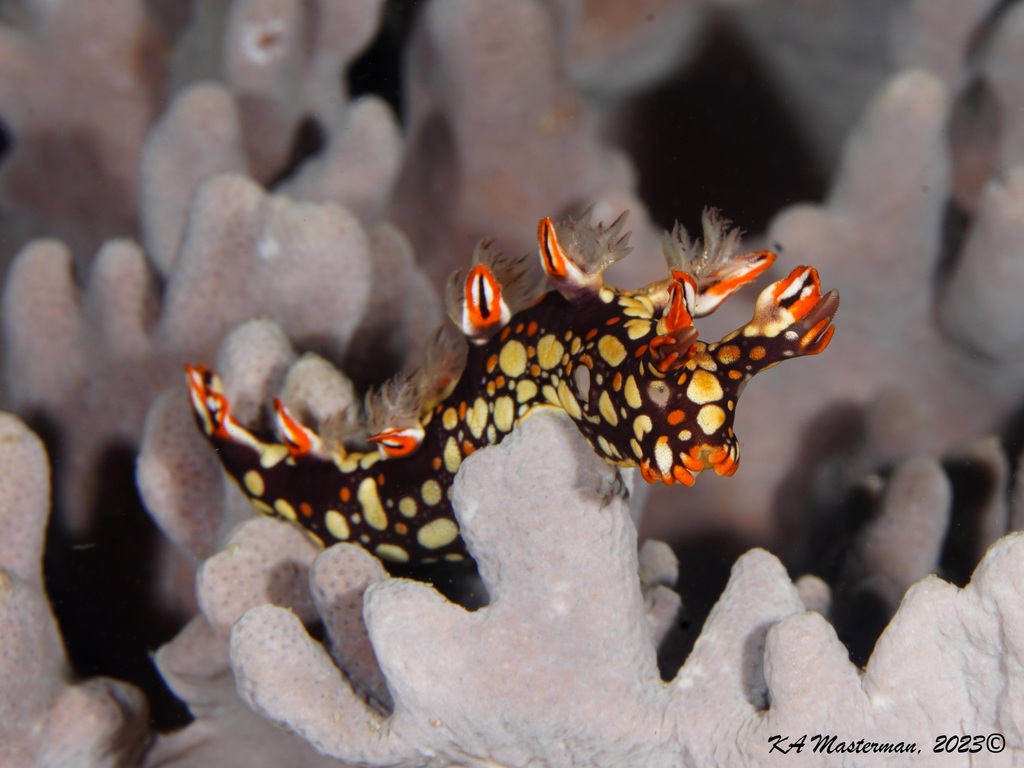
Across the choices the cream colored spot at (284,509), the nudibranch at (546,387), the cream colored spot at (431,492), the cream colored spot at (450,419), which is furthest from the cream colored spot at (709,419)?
the cream colored spot at (284,509)

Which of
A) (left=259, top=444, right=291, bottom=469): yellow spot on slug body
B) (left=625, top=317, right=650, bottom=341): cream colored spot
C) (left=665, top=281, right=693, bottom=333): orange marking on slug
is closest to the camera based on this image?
(left=665, top=281, right=693, bottom=333): orange marking on slug

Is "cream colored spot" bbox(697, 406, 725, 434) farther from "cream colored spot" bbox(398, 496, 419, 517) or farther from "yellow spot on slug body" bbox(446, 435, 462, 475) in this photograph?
"cream colored spot" bbox(398, 496, 419, 517)

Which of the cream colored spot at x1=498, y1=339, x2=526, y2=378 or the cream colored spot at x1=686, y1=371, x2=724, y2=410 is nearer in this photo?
the cream colored spot at x1=686, y1=371, x2=724, y2=410

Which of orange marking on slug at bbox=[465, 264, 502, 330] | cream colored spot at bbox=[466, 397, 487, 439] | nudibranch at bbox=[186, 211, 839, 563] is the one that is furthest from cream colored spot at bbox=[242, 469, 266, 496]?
orange marking on slug at bbox=[465, 264, 502, 330]

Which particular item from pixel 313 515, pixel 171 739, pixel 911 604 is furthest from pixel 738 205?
pixel 171 739

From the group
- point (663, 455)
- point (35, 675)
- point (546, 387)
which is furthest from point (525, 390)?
point (35, 675)

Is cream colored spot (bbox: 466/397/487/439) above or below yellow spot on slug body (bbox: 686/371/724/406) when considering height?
below

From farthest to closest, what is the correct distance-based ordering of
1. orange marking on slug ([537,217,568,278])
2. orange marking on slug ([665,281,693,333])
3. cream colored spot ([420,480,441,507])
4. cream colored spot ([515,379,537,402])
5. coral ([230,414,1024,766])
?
cream colored spot ([420,480,441,507]), cream colored spot ([515,379,537,402]), orange marking on slug ([537,217,568,278]), coral ([230,414,1024,766]), orange marking on slug ([665,281,693,333])
